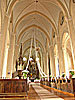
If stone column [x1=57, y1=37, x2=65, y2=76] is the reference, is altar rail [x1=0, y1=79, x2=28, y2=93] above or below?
below

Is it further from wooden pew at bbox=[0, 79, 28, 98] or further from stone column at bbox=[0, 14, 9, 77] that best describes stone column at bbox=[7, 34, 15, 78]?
wooden pew at bbox=[0, 79, 28, 98]

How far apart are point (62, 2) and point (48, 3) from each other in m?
2.65

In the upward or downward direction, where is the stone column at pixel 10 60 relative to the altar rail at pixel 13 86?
upward

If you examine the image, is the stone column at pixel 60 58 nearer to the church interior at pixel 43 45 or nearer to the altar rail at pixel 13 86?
the church interior at pixel 43 45

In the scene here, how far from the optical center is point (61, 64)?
1163 centimetres

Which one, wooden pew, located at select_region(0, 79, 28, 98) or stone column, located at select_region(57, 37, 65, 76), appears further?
stone column, located at select_region(57, 37, 65, 76)

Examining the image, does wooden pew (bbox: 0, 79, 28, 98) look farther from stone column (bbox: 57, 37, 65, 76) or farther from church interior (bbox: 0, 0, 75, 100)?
stone column (bbox: 57, 37, 65, 76)

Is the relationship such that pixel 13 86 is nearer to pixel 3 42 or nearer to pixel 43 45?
pixel 3 42

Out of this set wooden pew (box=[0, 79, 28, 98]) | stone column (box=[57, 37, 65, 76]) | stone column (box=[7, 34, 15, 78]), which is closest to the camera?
wooden pew (box=[0, 79, 28, 98])

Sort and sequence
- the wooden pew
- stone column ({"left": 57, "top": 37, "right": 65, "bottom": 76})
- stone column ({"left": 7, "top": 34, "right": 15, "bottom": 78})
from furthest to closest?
stone column ({"left": 57, "top": 37, "right": 65, "bottom": 76})
stone column ({"left": 7, "top": 34, "right": 15, "bottom": 78})
the wooden pew

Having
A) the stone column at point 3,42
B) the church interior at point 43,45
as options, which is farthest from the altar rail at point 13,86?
the stone column at point 3,42

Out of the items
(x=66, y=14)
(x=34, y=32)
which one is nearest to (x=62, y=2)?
(x=66, y=14)

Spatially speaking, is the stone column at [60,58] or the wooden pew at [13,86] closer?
the wooden pew at [13,86]

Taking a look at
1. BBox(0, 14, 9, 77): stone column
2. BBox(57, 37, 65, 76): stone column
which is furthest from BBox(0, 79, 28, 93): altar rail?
BBox(57, 37, 65, 76): stone column
